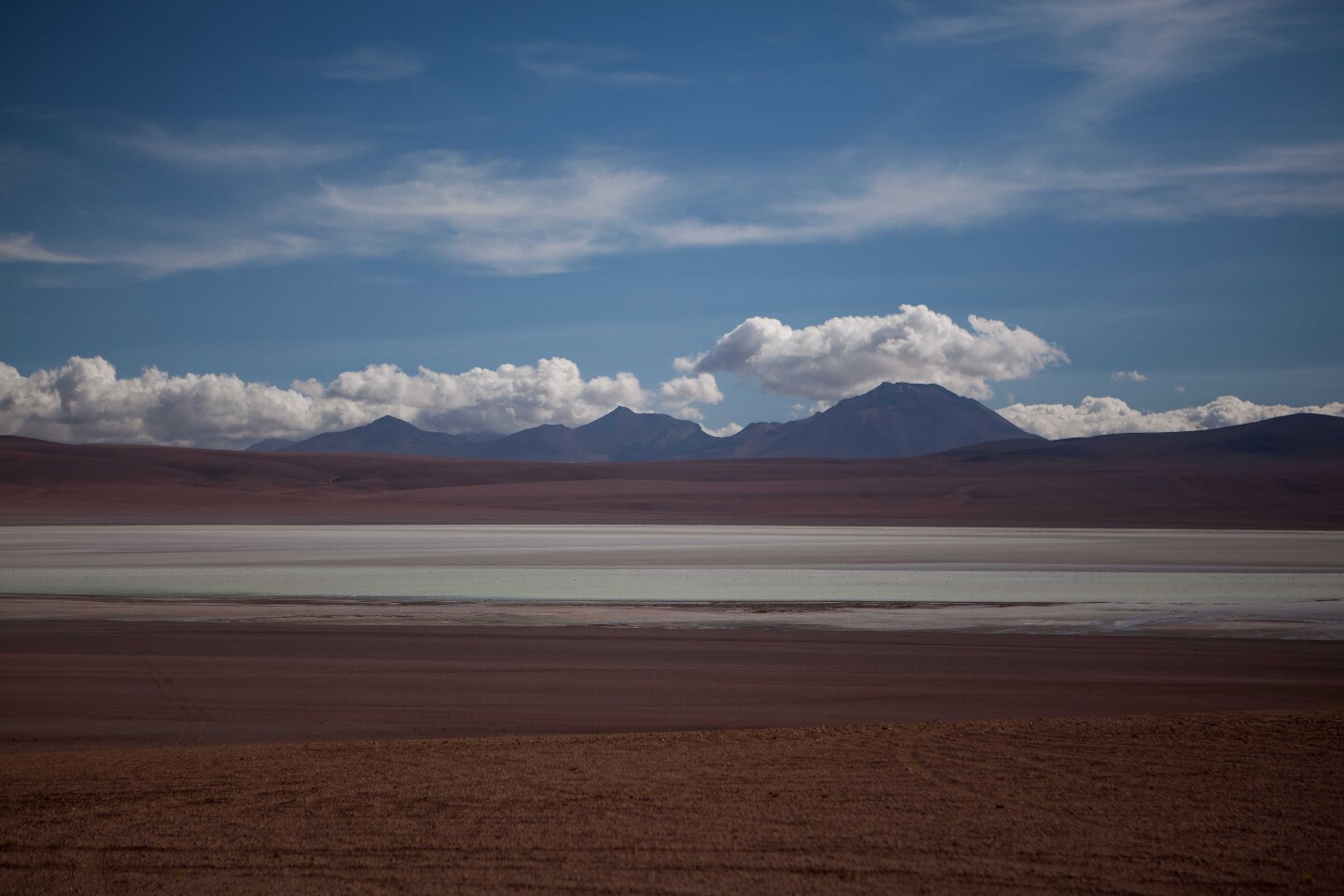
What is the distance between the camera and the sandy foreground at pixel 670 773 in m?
5.12

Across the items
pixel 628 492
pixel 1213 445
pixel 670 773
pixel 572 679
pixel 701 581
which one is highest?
pixel 1213 445

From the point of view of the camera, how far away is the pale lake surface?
16.0 m

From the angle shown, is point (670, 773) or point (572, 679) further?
point (572, 679)

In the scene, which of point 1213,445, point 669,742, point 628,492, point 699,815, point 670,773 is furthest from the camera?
point 1213,445

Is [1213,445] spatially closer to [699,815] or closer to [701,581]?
[701,581]

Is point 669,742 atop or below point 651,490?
below

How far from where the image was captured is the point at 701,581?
74.8 ft

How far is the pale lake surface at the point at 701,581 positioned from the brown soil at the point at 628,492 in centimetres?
2631

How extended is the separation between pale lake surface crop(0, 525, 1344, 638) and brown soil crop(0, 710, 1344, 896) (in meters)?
7.62

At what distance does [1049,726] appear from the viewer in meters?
8.21

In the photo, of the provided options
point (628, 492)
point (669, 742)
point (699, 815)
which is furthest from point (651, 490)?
point (699, 815)

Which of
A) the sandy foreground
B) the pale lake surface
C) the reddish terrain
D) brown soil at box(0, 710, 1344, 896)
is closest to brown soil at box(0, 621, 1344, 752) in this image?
the sandy foreground

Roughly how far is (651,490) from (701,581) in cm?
6936

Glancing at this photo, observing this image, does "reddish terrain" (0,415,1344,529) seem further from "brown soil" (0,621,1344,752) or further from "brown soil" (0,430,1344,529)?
"brown soil" (0,621,1344,752)
